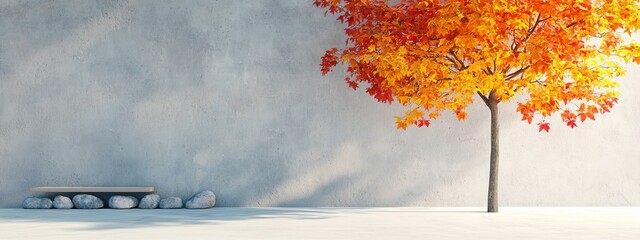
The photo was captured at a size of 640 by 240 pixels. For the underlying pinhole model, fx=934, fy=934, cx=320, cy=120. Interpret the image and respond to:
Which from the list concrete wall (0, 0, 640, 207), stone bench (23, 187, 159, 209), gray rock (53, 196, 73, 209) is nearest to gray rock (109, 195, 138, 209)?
stone bench (23, 187, 159, 209)

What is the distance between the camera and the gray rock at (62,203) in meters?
11.4

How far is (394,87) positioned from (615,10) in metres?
2.43

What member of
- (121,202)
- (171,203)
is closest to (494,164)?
(171,203)

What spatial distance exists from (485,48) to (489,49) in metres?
0.04

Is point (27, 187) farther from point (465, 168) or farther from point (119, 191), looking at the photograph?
point (465, 168)

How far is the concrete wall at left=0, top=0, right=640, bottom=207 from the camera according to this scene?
11562 mm

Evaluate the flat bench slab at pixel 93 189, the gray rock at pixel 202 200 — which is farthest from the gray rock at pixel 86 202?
the gray rock at pixel 202 200

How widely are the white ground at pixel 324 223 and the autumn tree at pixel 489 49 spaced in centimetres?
107

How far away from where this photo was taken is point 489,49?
9766mm

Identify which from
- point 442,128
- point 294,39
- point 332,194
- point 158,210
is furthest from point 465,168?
point 158,210

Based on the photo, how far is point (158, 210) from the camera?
1101cm

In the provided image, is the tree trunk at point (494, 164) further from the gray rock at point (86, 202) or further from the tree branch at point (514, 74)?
the gray rock at point (86, 202)

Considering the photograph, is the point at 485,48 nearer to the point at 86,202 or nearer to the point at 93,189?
the point at 93,189

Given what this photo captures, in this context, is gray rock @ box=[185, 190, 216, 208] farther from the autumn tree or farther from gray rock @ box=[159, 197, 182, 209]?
the autumn tree
